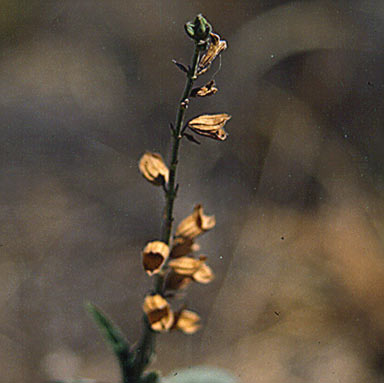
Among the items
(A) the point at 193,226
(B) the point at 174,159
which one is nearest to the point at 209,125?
(B) the point at 174,159

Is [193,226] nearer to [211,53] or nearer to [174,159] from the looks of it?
[174,159]

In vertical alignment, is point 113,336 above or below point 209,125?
below

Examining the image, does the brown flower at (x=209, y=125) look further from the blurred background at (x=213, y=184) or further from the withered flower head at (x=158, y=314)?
the blurred background at (x=213, y=184)

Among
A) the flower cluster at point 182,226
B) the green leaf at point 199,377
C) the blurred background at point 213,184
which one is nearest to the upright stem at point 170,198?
the flower cluster at point 182,226

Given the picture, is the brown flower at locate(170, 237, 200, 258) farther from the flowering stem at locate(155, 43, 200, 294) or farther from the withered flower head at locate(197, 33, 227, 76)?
the withered flower head at locate(197, 33, 227, 76)

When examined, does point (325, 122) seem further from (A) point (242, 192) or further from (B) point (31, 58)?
(B) point (31, 58)

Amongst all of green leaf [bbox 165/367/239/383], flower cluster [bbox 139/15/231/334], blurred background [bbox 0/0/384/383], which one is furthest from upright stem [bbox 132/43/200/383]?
blurred background [bbox 0/0/384/383]
